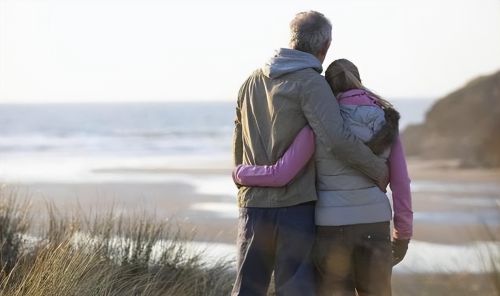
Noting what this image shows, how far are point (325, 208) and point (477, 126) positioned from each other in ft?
93.4

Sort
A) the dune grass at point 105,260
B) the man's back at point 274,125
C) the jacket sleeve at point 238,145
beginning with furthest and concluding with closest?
the dune grass at point 105,260, the jacket sleeve at point 238,145, the man's back at point 274,125

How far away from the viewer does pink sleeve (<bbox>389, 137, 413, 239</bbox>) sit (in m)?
4.83

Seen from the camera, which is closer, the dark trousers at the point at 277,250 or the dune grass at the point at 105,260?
the dark trousers at the point at 277,250

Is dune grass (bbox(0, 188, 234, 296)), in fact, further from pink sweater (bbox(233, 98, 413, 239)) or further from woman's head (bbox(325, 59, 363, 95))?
woman's head (bbox(325, 59, 363, 95))

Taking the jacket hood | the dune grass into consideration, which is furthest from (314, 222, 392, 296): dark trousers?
the dune grass

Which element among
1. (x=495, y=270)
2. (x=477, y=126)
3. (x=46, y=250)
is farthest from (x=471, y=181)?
(x=495, y=270)

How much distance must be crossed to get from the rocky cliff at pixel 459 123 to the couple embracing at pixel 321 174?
24.4 meters

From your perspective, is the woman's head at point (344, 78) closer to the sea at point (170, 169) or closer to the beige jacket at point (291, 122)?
the beige jacket at point (291, 122)

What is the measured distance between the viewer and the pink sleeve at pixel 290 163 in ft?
15.5

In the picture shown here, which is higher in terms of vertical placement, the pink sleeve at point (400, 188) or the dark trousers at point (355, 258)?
the pink sleeve at point (400, 188)

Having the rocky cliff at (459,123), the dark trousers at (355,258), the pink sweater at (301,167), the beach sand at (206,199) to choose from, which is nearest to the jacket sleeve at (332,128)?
the pink sweater at (301,167)

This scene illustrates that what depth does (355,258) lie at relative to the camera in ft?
15.8

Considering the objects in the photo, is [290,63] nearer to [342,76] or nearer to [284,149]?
[342,76]

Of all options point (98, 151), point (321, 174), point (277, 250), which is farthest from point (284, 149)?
point (98, 151)
